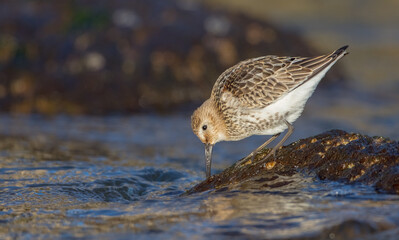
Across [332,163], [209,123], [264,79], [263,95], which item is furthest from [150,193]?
[332,163]

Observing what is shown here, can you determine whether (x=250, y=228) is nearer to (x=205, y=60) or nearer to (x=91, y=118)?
(x=91, y=118)

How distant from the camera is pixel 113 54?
42.4ft

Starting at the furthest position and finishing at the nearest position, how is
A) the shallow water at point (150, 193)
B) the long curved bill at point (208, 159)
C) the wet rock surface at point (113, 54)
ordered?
the wet rock surface at point (113, 54) → the long curved bill at point (208, 159) → the shallow water at point (150, 193)

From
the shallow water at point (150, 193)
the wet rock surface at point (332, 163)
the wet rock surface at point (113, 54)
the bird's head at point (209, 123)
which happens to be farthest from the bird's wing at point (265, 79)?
the wet rock surface at point (113, 54)

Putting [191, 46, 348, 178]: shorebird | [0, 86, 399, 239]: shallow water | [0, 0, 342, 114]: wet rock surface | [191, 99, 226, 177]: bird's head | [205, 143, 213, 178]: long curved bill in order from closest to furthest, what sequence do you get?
[0, 86, 399, 239]: shallow water < [191, 46, 348, 178]: shorebird < [191, 99, 226, 177]: bird's head < [205, 143, 213, 178]: long curved bill < [0, 0, 342, 114]: wet rock surface

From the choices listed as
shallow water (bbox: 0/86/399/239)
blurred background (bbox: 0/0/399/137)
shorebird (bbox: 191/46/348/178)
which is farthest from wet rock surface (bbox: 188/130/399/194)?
blurred background (bbox: 0/0/399/137)

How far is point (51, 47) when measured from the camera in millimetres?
12930

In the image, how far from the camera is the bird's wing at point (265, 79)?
271 inches

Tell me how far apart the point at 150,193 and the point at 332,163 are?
2169 mm

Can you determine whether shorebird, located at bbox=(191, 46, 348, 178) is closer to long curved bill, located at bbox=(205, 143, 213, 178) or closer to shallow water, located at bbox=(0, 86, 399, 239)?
long curved bill, located at bbox=(205, 143, 213, 178)

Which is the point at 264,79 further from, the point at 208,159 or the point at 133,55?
the point at 133,55

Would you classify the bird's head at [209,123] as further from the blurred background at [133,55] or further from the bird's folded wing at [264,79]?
the blurred background at [133,55]

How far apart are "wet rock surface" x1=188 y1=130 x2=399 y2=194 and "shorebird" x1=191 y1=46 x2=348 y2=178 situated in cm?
61

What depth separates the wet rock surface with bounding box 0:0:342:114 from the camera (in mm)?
12461
